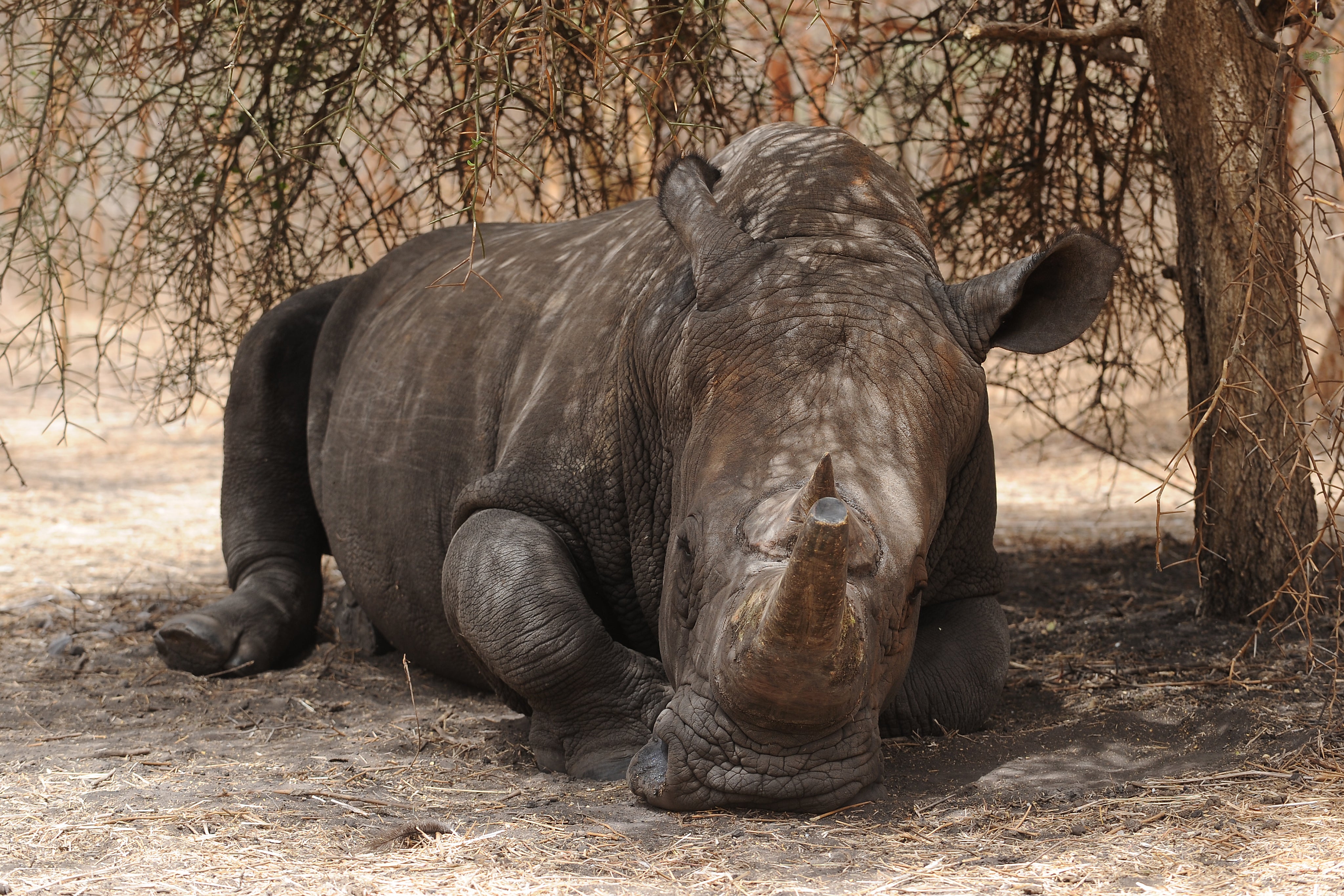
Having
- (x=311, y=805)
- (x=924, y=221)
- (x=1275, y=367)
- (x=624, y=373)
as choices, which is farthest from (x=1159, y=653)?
(x=311, y=805)

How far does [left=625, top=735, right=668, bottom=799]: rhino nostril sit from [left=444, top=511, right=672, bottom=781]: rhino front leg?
40 cm

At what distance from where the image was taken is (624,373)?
423cm

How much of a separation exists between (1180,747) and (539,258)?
2801mm

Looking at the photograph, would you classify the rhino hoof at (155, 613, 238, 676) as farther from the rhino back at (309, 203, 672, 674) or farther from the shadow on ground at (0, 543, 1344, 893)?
the rhino back at (309, 203, 672, 674)

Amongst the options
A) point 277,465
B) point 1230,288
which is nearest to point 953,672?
point 1230,288

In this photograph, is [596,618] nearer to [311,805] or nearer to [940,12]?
[311,805]

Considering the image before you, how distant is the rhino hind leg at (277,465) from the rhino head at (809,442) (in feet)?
9.39

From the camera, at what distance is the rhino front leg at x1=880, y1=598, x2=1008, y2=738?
4176 mm

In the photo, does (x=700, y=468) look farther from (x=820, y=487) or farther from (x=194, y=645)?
(x=194, y=645)

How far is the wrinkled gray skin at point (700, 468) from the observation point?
3.28 m

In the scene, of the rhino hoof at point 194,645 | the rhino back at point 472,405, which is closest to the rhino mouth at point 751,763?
the rhino back at point 472,405

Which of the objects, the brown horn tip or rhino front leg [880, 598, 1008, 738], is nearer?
the brown horn tip

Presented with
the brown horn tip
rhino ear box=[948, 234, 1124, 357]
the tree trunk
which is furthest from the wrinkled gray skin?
the tree trunk

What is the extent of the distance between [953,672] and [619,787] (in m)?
1.18
